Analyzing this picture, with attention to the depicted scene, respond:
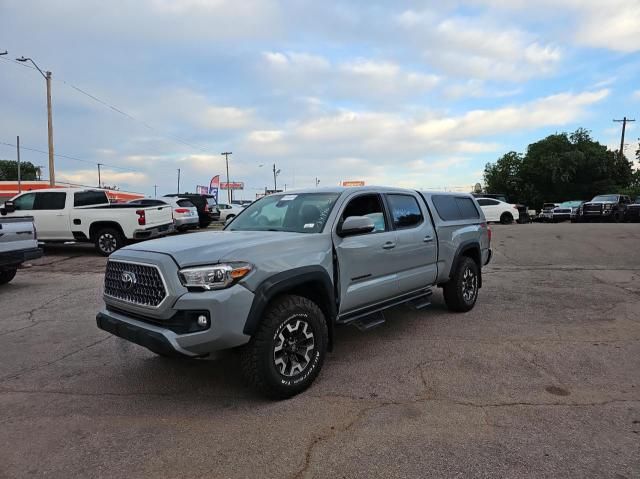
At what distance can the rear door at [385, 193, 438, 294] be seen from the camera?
510 centimetres

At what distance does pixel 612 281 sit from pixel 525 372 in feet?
20.0

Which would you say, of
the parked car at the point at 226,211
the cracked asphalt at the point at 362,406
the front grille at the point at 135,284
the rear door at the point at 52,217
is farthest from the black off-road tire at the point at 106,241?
the parked car at the point at 226,211

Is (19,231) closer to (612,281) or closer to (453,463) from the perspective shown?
(453,463)

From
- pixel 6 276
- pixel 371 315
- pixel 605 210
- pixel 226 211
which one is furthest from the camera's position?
pixel 226 211

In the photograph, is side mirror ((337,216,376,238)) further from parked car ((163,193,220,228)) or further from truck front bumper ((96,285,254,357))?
parked car ((163,193,220,228))

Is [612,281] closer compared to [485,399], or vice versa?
[485,399]

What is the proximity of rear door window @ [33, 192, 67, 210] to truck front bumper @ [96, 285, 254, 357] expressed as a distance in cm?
1133

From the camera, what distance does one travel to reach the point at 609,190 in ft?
154

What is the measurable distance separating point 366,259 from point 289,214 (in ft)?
3.03

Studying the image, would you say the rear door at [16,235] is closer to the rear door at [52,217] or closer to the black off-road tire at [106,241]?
the black off-road tire at [106,241]

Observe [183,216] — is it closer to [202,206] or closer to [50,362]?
[202,206]

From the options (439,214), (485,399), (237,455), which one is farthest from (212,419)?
(439,214)

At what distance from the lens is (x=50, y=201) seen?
1291 centimetres

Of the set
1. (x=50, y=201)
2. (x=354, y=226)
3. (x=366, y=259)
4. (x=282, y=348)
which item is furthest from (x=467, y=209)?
(x=50, y=201)
